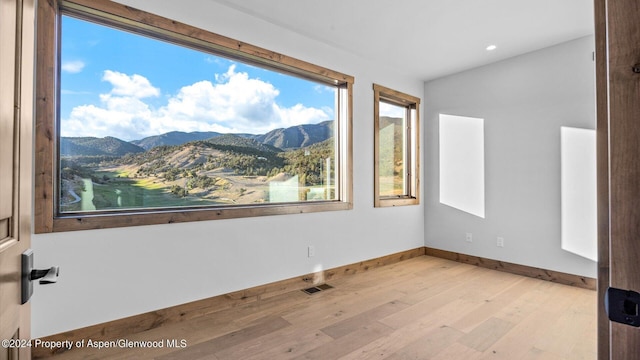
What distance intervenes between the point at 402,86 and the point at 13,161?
14.6 ft

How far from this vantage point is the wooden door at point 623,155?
1.70 feet

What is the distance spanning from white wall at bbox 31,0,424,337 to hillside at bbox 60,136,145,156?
611mm

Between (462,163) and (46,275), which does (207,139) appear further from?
(462,163)

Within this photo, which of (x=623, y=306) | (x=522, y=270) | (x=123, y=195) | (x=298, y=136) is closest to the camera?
(x=623, y=306)

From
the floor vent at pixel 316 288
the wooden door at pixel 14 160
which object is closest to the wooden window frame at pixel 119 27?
the floor vent at pixel 316 288

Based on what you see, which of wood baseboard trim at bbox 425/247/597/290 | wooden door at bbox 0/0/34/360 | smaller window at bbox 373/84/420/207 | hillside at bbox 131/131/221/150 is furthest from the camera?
smaller window at bbox 373/84/420/207

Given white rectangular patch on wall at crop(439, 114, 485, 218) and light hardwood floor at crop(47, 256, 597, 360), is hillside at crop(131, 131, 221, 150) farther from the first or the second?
white rectangular patch on wall at crop(439, 114, 485, 218)

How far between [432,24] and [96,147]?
3270mm

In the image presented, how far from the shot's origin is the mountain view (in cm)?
230

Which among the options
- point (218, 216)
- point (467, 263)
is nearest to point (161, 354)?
point (218, 216)

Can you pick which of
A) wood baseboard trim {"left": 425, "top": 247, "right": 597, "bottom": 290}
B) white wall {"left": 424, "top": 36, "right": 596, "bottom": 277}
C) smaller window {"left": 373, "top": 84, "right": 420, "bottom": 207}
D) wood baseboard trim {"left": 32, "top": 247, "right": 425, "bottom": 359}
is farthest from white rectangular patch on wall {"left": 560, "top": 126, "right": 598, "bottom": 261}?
wood baseboard trim {"left": 32, "top": 247, "right": 425, "bottom": 359}

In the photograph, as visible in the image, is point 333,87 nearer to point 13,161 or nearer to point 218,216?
point 218,216

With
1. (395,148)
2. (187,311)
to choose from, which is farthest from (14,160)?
(395,148)

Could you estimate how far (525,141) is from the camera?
150 inches
